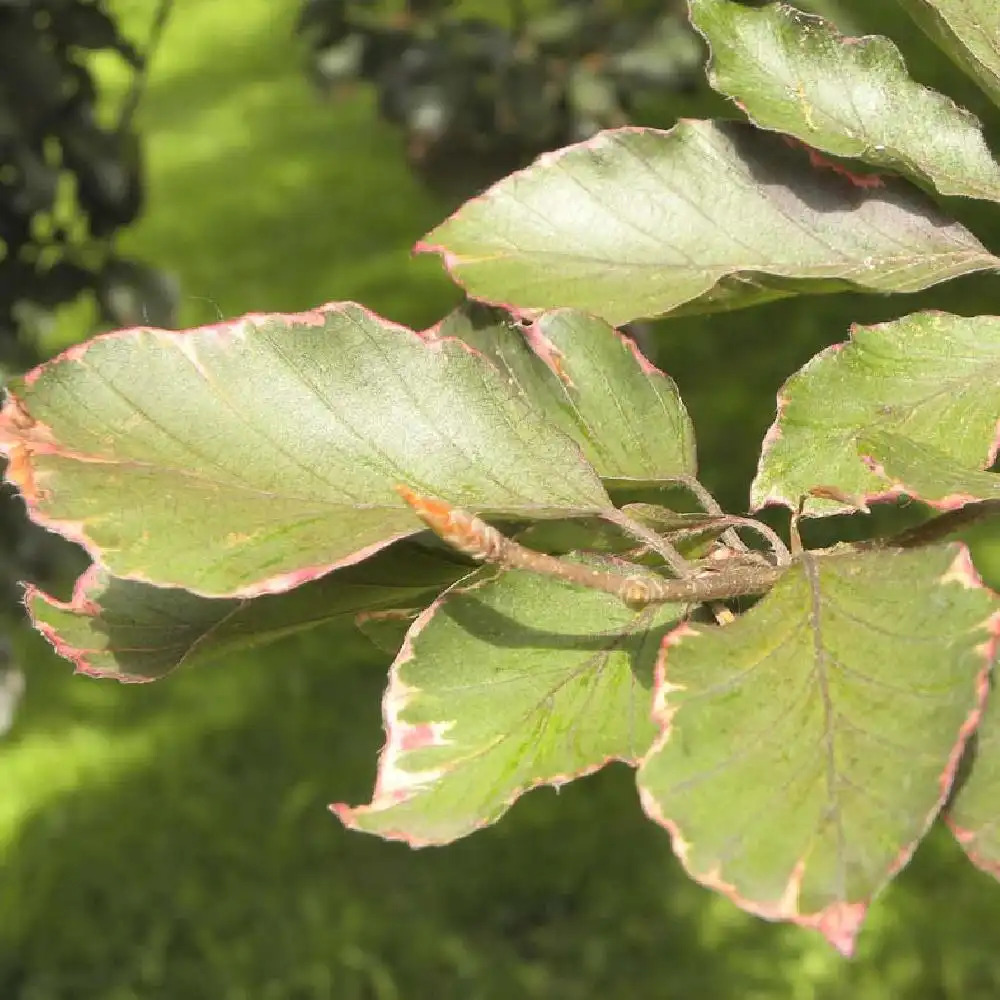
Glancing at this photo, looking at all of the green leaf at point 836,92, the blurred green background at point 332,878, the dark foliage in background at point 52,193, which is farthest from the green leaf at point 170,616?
the blurred green background at point 332,878

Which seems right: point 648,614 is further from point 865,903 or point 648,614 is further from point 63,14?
point 63,14

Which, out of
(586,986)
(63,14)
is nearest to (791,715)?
(63,14)

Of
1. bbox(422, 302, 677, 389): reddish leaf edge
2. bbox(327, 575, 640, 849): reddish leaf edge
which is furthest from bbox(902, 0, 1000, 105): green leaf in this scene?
bbox(327, 575, 640, 849): reddish leaf edge

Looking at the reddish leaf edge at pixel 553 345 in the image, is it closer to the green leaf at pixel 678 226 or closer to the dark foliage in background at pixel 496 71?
the green leaf at pixel 678 226

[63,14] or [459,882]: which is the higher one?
[63,14]

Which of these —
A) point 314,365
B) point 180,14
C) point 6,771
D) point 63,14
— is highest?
point 314,365

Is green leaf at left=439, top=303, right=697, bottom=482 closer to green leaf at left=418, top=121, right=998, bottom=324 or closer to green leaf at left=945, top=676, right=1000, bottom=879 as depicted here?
green leaf at left=418, top=121, right=998, bottom=324
